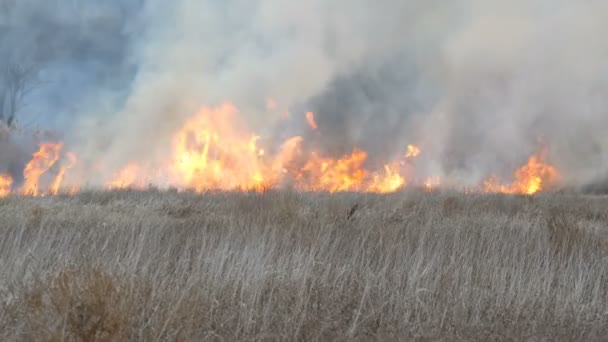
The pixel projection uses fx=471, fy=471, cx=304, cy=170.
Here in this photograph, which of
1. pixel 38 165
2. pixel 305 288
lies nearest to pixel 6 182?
pixel 38 165

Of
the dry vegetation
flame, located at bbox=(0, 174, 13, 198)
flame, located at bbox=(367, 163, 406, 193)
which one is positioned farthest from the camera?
flame, located at bbox=(367, 163, 406, 193)

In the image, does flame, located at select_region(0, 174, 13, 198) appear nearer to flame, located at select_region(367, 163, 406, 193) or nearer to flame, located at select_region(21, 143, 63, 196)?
flame, located at select_region(21, 143, 63, 196)

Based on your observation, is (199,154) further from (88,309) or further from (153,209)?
(88,309)

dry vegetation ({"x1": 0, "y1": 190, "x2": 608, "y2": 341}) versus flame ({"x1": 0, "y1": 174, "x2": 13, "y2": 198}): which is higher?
flame ({"x1": 0, "y1": 174, "x2": 13, "y2": 198})

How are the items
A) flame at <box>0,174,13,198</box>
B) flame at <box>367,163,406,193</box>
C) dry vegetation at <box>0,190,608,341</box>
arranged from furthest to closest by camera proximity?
flame at <box>367,163,406,193</box>, flame at <box>0,174,13,198</box>, dry vegetation at <box>0,190,608,341</box>

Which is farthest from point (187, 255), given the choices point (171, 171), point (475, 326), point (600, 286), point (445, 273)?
point (171, 171)

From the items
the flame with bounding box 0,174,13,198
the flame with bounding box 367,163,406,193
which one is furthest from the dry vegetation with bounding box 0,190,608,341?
the flame with bounding box 367,163,406,193

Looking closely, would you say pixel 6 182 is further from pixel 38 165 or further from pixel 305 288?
pixel 305 288

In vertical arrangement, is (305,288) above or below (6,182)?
below

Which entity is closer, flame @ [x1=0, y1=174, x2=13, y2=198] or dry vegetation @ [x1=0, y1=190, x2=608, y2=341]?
dry vegetation @ [x1=0, y1=190, x2=608, y2=341]

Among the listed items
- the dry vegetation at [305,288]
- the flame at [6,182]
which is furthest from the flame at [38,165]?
the dry vegetation at [305,288]

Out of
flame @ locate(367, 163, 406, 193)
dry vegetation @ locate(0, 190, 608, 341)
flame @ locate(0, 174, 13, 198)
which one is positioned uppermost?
flame @ locate(367, 163, 406, 193)

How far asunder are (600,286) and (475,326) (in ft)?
8.62

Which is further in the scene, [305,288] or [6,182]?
[6,182]
